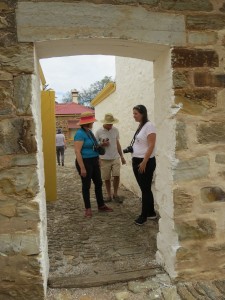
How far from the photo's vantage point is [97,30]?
8.79 ft

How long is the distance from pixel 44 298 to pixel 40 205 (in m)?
0.82

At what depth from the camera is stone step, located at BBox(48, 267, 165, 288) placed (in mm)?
2994

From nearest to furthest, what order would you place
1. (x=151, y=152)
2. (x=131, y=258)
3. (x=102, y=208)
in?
(x=131, y=258) < (x=151, y=152) < (x=102, y=208)

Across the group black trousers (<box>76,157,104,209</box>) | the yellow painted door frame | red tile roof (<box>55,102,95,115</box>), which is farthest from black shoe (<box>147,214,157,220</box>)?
red tile roof (<box>55,102,95,115</box>)

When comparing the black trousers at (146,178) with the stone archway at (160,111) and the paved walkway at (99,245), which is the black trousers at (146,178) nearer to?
the paved walkway at (99,245)

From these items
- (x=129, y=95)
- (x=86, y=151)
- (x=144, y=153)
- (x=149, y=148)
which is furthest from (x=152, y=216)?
(x=129, y=95)

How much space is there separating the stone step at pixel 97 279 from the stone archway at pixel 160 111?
0.76 feet

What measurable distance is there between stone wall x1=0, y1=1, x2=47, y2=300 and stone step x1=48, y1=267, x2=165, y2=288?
30cm

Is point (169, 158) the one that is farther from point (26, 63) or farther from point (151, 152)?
point (26, 63)

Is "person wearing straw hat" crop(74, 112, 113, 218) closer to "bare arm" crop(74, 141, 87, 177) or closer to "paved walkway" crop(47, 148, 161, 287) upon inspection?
"bare arm" crop(74, 141, 87, 177)

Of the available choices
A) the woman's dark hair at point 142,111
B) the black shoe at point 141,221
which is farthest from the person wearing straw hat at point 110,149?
the black shoe at point 141,221

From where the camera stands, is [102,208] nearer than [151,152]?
No

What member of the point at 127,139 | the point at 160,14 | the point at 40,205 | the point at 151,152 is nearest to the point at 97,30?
the point at 160,14

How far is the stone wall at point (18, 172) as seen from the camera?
2.60 m
